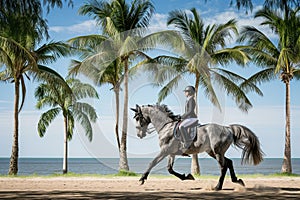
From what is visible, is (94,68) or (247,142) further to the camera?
(94,68)

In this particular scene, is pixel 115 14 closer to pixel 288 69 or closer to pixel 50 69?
pixel 50 69

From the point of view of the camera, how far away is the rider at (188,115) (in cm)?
1284

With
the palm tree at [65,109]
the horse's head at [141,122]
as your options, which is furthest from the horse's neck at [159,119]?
the palm tree at [65,109]

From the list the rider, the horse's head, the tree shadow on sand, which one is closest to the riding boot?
the rider

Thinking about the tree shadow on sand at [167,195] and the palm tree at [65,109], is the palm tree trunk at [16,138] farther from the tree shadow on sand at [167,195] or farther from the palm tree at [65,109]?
the tree shadow on sand at [167,195]

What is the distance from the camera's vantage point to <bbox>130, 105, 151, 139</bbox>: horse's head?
1377 cm

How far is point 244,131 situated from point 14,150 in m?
14.5

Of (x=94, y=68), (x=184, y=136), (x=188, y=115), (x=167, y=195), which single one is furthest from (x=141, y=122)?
(x=94, y=68)

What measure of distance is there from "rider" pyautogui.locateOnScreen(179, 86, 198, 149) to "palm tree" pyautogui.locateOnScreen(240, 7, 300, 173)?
14034mm

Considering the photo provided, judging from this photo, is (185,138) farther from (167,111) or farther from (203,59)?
(203,59)

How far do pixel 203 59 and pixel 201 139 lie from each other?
478 inches

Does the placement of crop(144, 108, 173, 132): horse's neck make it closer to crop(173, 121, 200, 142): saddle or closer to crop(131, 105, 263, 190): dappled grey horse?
crop(131, 105, 263, 190): dappled grey horse

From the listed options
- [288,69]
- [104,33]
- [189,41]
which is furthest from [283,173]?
[104,33]

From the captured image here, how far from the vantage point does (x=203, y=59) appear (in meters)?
25.0
